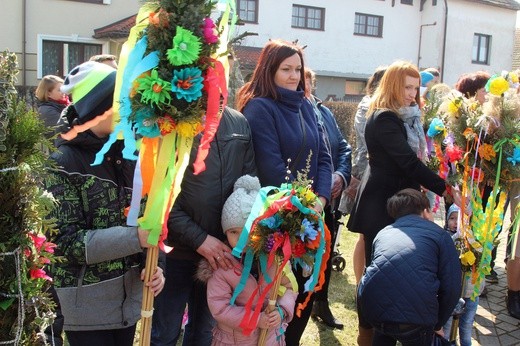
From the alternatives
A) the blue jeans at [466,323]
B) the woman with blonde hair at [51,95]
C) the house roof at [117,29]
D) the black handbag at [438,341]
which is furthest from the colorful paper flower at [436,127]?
the house roof at [117,29]

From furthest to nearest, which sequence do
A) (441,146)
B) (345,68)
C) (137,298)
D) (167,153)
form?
(345,68), (441,146), (137,298), (167,153)

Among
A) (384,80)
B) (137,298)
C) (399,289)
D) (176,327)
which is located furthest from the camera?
(384,80)

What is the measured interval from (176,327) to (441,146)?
2.59 metres

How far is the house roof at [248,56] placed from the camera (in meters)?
18.4

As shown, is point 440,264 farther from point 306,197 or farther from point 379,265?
point 306,197

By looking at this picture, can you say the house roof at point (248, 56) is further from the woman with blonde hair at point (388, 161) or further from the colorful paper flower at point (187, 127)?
the colorful paper flower at point (187, 127)

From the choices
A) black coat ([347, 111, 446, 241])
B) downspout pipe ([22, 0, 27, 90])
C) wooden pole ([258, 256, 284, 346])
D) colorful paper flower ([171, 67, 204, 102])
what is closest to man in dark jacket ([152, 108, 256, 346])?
wooden pole ([258, 256, 284, 346])

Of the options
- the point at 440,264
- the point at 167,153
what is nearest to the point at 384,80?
the point at 440,264

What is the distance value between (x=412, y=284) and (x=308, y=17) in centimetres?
2289

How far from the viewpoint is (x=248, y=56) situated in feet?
66.3

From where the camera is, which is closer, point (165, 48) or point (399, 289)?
point (165, 48)

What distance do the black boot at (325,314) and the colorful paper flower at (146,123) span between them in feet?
9.09

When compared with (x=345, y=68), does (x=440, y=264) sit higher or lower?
lower

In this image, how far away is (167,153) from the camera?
7.11 feet
